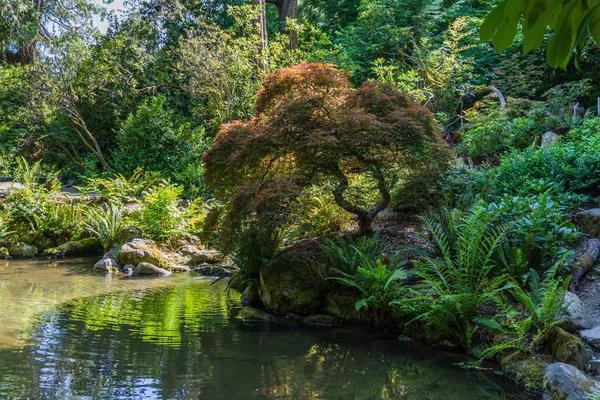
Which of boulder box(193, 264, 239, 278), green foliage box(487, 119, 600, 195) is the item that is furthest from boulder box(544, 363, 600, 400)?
boulder box(193, 264, 239, 278)

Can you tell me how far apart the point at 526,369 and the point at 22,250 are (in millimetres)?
9026

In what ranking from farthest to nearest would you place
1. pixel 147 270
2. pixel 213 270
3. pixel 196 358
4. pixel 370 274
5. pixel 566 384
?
pixel 213 270
pixel 147 270
pixel 370 274
pixel 196 358
pixel 566 384

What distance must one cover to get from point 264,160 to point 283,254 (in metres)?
1.18

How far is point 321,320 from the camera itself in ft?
17.9

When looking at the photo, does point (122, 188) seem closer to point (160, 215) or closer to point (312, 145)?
point (160, 215)

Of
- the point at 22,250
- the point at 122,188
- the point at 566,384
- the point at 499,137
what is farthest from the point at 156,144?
the point at 566,384

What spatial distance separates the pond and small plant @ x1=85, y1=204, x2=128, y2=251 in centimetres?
317

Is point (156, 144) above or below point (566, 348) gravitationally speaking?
above

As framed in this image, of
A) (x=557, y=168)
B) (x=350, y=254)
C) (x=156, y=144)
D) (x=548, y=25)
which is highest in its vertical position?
(x=156, y=144)

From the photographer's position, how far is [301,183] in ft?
18.5

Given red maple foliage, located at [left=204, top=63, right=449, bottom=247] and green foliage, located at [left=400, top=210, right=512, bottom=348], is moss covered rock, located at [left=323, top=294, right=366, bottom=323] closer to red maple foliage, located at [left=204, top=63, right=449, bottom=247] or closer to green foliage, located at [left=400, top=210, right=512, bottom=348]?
green foliage, located at [left=400, top=210, right=512, bottom=348]

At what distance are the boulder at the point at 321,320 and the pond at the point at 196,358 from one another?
0.20 m

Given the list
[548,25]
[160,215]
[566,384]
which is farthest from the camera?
[160,215]

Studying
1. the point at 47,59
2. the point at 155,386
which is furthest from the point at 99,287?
the point at 47,59
